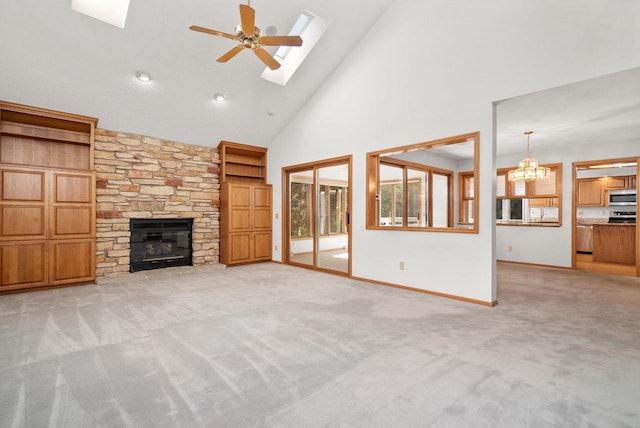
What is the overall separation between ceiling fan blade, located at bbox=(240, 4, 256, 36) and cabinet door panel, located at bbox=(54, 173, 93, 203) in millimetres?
3561

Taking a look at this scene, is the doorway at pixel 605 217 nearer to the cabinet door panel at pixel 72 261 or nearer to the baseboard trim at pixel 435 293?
the baseboard trim at pixel 435 293

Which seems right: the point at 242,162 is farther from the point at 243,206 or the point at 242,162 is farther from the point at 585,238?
the point at 585,238

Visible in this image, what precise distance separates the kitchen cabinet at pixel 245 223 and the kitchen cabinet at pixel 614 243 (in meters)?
7.66

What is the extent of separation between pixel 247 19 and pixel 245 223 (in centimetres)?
417

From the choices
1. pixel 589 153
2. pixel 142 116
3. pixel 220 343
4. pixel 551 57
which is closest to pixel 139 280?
pixel 142 116

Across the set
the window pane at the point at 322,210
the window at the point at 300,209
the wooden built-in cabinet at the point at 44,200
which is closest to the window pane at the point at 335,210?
the window pane at the point at 322,210

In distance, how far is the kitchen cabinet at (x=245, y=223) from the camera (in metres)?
6.28

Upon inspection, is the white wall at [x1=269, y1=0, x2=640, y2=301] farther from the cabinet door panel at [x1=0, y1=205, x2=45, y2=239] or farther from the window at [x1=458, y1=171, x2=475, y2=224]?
the cabinet door panel at [x1=0, y1=205, x2=45, y2=239]

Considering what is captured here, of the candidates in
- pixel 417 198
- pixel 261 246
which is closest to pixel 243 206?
pixel 261 246

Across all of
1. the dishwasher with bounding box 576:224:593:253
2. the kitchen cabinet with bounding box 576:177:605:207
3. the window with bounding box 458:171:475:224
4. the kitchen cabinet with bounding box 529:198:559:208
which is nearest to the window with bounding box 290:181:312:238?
the window with bounding box 458:171:475:224

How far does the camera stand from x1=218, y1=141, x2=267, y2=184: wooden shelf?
256 inches

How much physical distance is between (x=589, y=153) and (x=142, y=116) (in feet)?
27.8

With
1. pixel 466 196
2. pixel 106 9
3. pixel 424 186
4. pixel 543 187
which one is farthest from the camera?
pixel 466 196

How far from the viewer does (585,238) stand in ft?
27.1
